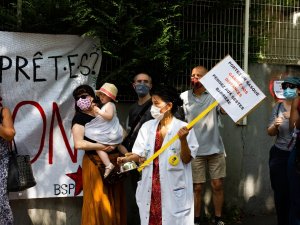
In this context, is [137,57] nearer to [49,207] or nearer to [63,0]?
[63,0]

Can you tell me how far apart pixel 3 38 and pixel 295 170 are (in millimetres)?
3387

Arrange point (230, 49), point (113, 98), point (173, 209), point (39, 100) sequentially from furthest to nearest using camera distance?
point (230, 49) < point (39, 100) < point (113, 98) < point (173, 209)

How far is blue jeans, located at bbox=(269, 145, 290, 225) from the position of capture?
5.95 metres

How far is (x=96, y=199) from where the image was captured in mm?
5898

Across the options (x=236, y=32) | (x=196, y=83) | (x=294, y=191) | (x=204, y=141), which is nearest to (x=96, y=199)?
(x=204, y=141)

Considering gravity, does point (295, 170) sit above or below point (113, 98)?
below

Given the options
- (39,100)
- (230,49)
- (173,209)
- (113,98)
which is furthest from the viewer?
(230,49)

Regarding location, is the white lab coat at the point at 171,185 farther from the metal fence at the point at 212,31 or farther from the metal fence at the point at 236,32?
the metal fence at the point at 212,31

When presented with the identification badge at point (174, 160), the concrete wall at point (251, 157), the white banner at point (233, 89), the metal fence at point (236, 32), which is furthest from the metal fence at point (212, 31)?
the identification badge at point (174, 160)

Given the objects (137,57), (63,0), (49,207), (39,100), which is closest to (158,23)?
(137,57)

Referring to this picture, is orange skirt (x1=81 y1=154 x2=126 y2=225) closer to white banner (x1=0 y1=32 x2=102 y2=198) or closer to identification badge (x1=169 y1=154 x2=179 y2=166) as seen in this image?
white banner (x1=0 y1=32 x2=102 y2=198)

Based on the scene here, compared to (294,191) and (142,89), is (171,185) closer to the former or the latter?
(294,191)

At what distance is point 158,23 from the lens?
256 inches

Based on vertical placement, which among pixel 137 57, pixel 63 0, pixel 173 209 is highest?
pixel 63 0
